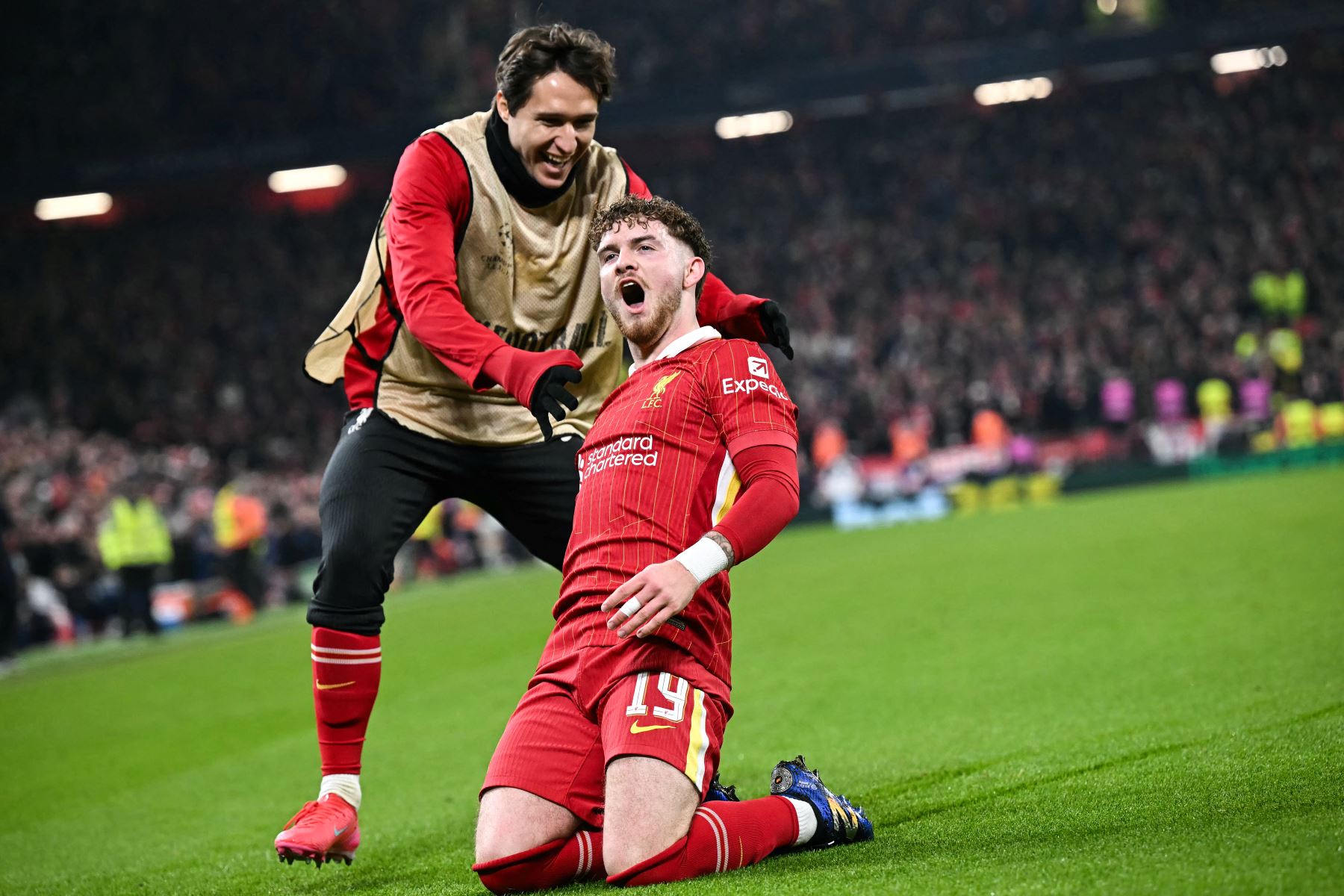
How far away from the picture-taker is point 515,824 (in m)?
3.41

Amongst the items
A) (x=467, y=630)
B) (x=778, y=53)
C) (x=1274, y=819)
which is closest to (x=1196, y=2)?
(x=778, y=53)

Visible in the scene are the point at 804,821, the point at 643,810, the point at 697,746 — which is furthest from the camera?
the point at 804,821

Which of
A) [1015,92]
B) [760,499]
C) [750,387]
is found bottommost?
[760,499]

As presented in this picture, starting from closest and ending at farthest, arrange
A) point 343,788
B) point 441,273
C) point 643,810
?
point 643,810
point 441,273
point 343,788

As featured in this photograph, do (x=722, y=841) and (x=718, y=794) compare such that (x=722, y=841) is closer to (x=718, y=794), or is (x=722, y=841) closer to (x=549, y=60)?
(x=718, y=794)

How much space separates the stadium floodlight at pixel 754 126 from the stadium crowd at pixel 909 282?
0.31 metres

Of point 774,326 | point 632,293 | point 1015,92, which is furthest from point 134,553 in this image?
point 1015,92

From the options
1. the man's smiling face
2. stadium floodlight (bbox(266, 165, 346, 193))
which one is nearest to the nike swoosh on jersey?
the man's smiling face

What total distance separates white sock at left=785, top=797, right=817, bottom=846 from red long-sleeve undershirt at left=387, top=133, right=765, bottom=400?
1.39 meters

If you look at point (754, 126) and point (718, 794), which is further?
point (754, 126)

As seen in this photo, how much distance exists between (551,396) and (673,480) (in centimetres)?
40

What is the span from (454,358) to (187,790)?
11.0 feet

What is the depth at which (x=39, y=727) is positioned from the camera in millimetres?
9016

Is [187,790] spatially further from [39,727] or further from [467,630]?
[467,630]
